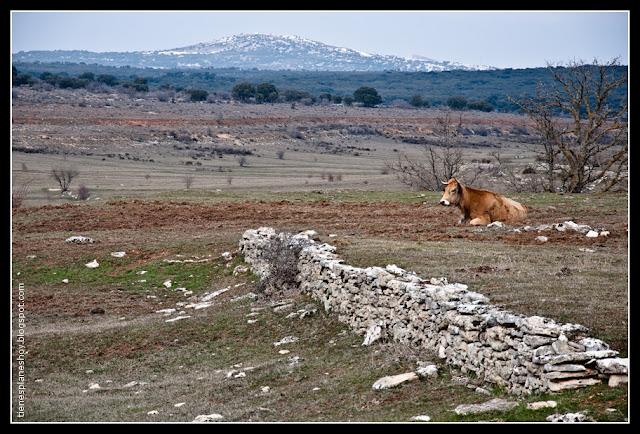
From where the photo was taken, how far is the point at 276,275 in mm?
17734

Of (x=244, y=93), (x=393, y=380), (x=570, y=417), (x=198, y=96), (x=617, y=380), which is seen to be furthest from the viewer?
(x=244, y=93)

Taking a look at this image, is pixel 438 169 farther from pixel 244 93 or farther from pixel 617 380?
pixel 244 93

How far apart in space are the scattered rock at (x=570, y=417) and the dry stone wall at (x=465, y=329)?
795mm

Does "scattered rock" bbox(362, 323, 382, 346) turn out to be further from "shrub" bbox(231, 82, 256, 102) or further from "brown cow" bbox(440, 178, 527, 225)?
"shrub" bbox(231, 82, 256, 102)

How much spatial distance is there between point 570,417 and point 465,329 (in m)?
2.81

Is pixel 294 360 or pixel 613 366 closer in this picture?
pixel 613 366

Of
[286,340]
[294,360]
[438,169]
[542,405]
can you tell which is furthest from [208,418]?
[438,169]

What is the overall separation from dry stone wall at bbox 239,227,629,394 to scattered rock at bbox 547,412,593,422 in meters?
0.79

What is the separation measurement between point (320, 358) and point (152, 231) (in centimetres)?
1380

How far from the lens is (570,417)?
8031 mm

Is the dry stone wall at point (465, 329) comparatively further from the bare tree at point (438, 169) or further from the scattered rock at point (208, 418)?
the bare tree at point (438, 169)

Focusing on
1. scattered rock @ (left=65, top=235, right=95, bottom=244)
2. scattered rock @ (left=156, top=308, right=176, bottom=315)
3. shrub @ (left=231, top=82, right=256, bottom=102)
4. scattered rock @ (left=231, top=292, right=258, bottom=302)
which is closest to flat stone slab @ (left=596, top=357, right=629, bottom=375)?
scattered rock @ (left=231, top=292, right=258, bottom=302)

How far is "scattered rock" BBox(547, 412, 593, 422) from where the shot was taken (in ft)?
26.1

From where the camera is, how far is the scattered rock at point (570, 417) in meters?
7.96
